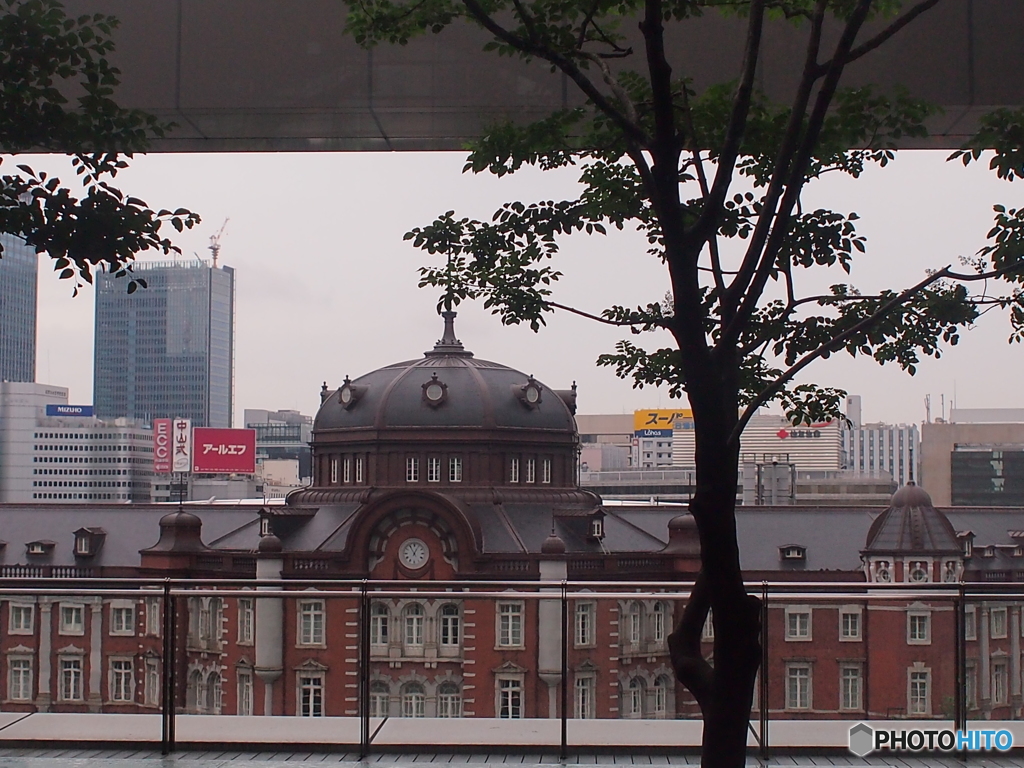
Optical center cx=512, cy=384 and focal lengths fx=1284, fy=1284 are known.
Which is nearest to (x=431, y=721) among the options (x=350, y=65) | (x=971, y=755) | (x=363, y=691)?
(x=363, y=691)

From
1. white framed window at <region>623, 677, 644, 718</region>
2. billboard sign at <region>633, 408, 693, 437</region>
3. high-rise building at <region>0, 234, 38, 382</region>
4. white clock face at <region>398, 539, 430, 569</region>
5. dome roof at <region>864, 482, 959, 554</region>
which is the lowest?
white clock face at <region>398, 539, 430, 569</region>

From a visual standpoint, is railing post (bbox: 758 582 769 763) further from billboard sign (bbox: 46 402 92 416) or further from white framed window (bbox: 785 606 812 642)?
billboard sign (bbox: 46 402 92 416)

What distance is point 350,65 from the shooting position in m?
7.25

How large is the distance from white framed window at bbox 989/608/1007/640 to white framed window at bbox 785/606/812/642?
99 centimetres

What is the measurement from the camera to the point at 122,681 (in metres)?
7.39

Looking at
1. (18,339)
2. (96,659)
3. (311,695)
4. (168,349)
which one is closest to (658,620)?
(311,695)

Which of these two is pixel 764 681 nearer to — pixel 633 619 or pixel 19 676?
pixel 633 619

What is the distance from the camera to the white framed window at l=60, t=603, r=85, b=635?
24.9ft

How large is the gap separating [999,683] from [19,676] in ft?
18.4

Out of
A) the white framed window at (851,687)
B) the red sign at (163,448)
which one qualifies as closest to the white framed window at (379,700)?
the white framed window at (851,687)

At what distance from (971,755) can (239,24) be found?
5.64m

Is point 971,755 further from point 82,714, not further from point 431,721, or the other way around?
point 82,714

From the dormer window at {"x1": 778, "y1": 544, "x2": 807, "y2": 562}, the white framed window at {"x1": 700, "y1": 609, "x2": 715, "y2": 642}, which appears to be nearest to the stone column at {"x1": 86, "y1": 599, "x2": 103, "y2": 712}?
the white framed window at {"x1": 700, "y1": 609, "x2": 715, "y2": 642}

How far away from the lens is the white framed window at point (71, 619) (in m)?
7.59
